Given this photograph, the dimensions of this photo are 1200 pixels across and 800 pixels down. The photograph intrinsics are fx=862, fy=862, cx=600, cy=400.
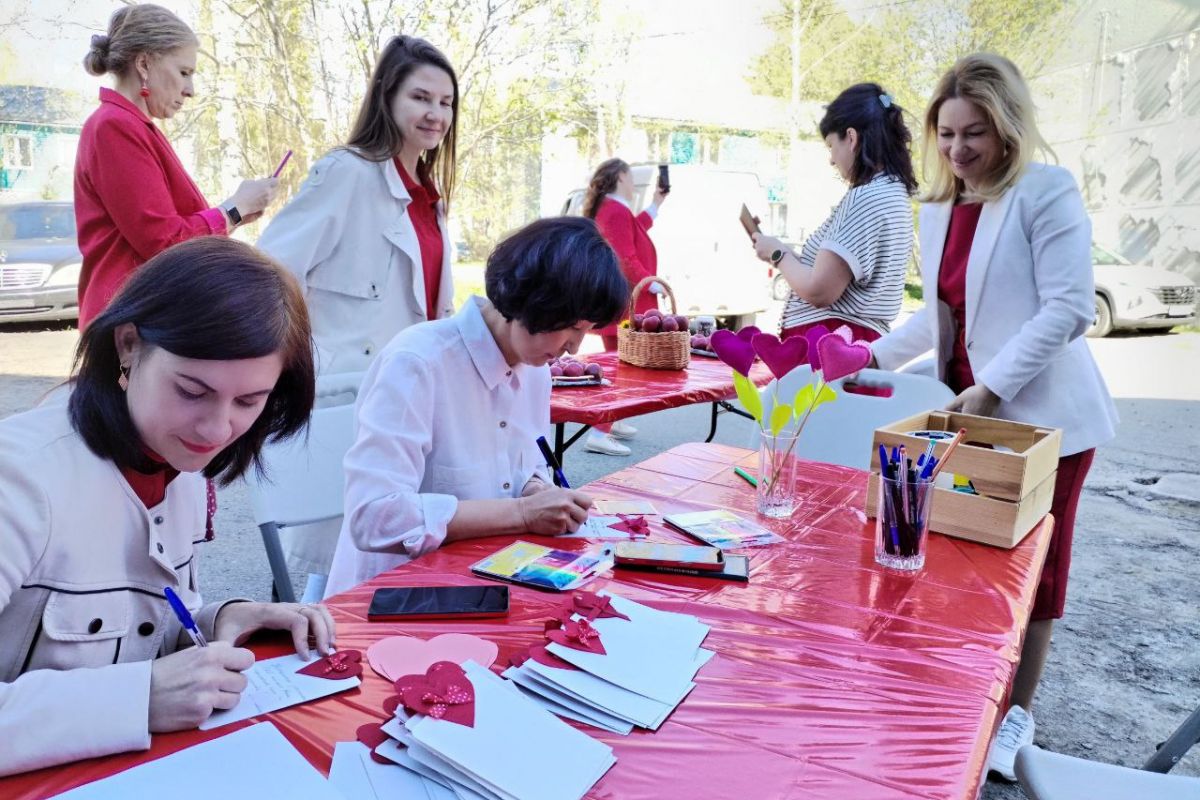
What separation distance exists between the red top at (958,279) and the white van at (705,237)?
517cm

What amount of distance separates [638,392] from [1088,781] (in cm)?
193

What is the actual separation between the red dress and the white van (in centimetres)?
519

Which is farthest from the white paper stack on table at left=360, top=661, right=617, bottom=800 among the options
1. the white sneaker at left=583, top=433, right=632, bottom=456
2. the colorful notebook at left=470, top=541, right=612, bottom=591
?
the white sneaker at left=583, top=433, right=632, bottom=456

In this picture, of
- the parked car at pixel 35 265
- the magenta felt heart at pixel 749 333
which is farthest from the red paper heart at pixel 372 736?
the parked car at pixel 35 265

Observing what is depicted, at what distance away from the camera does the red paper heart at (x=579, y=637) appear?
1.09m

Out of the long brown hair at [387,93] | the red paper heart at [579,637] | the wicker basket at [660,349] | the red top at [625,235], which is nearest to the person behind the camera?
the red paper heart at [579,637]

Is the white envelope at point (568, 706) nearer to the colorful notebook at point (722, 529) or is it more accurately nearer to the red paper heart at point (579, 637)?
the red paper heart at point (579, 637)

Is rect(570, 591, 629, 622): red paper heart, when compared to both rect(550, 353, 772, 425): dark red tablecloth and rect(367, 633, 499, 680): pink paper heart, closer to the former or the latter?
rect(367, 633, 499, 680): pink paper heart

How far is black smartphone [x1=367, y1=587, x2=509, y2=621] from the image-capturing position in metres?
1.18

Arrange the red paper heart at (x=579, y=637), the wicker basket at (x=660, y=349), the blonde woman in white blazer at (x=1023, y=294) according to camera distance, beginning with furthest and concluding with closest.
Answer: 1. the wicker basket at (x=660, y=349)
2. the blonde woman in white blazer at (x=1023, y=294)
3. the red paper heart at (x=579, y=637)

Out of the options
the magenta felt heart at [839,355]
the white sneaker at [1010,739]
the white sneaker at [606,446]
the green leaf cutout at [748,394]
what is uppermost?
the magenta felt heart at [839,355]

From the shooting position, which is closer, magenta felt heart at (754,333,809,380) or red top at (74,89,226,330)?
magenta felt heart at (754,333,809,380)

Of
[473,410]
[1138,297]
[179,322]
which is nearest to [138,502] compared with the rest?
[179,322]

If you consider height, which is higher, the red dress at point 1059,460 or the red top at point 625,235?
the red top at point 625,235
